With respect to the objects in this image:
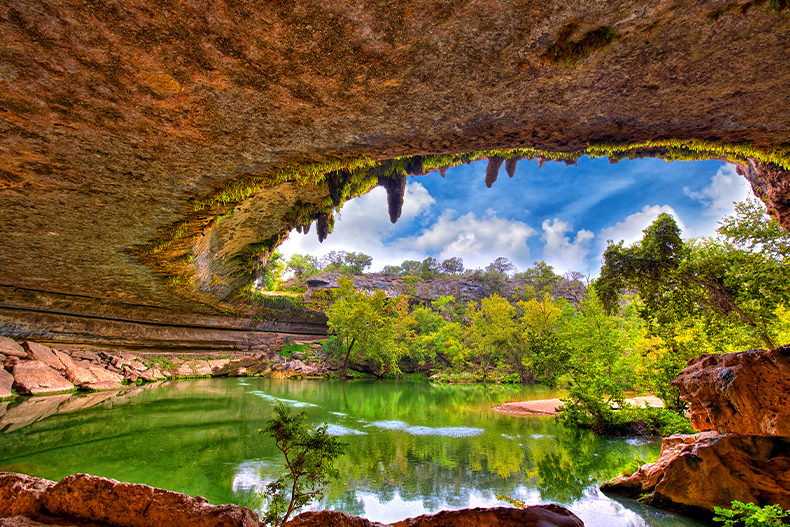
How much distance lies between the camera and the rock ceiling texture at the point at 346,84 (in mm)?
2127

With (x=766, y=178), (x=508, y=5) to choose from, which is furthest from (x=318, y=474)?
(x=766, y=178)

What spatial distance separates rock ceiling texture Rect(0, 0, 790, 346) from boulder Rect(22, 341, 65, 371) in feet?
37.4

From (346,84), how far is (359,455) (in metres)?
6.42

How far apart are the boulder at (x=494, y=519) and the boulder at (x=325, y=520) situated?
0.37m

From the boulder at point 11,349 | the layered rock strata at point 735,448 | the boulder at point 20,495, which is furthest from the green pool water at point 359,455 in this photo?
the boulder at point 11,349

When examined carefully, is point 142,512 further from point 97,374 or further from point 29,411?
point 97,374

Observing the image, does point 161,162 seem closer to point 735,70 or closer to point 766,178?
point 735,70

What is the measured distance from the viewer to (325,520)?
2.57 metres

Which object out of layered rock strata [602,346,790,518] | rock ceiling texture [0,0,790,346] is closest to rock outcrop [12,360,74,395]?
rock ceiling texture [0,0,790,346]

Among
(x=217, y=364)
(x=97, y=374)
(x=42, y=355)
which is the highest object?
(x=42, y=355)

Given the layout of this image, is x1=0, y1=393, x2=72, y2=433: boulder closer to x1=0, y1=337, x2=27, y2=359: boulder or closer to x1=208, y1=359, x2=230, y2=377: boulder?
x1=0, y1=337, x2=27, y2=359: boulder

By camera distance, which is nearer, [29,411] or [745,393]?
[745,393]

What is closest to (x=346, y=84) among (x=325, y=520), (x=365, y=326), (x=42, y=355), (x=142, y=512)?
(x=325, y=520)

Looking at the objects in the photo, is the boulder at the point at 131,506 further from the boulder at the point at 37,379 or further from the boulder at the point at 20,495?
the boulder at the point at 37,379
